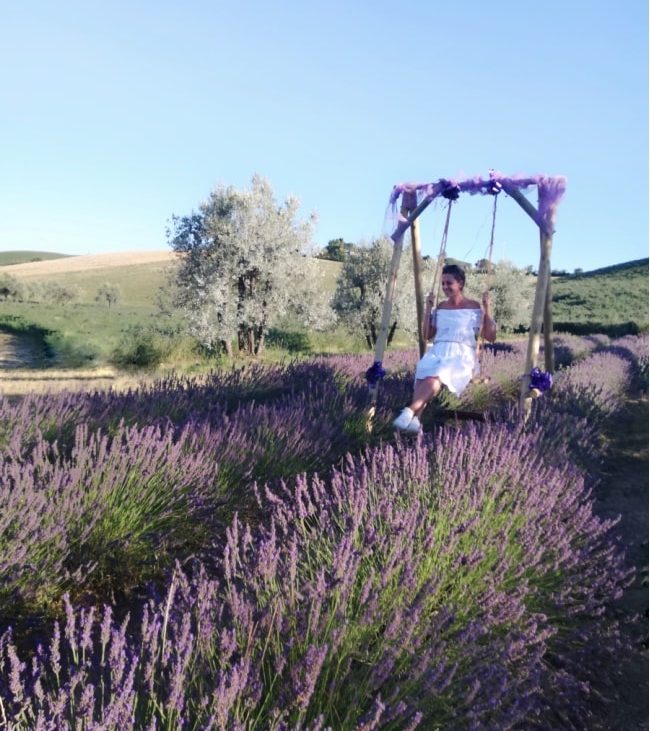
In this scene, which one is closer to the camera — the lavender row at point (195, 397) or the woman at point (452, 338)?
the lavender row at point (195, 397)

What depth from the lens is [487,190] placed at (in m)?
4.55

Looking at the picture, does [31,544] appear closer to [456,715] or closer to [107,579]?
[107,579]

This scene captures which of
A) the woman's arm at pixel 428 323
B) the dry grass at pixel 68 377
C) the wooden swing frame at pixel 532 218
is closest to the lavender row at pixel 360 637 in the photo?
the wooden swing frame at pixel 532 218

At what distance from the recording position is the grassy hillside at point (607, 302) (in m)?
28.1

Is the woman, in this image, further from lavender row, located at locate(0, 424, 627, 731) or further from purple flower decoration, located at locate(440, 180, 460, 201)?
lavender row, located at locate(0, 424, 627, 731)

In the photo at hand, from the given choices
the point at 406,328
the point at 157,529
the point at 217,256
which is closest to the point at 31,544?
the point at 157,529

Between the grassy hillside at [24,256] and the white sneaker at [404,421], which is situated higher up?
the grassy hillside at [24,256]

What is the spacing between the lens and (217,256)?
14.0 meters

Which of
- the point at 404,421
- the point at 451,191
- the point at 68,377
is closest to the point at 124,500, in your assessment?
the point at 404,421

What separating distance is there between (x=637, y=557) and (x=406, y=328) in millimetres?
15349

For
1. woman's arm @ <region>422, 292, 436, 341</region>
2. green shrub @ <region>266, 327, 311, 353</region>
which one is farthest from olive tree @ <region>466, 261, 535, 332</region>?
woman's arm @ <region>422, 292, 436, 341</region>

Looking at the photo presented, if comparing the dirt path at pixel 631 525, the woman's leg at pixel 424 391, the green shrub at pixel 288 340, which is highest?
the woman's leg at pixel 424 391

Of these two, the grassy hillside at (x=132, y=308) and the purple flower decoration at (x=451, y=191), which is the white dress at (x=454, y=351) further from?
the grassy hillside at (x=132, y=308)

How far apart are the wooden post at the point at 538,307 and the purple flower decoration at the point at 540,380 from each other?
0.12ft
